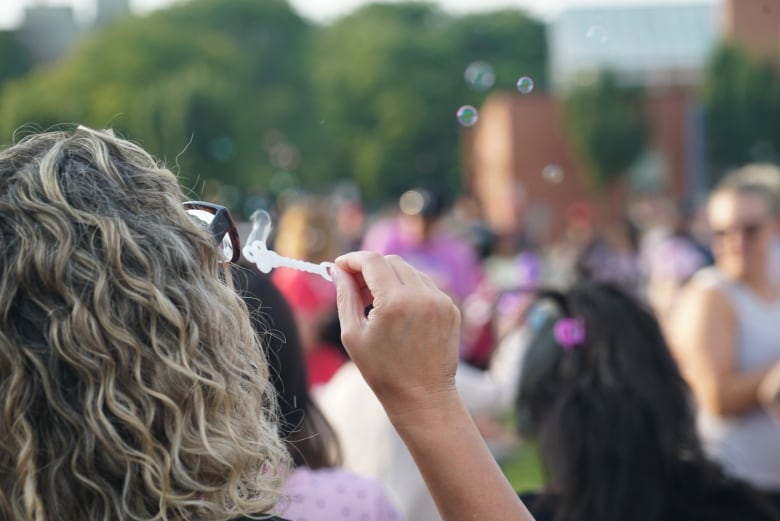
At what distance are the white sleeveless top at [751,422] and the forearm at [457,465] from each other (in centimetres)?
271

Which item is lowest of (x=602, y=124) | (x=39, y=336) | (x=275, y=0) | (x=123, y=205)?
(x=602, y=124)

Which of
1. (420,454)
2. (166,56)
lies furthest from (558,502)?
(166,56)

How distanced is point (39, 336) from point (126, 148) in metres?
0.29

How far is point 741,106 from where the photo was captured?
128 feet

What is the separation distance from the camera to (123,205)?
1.31 m

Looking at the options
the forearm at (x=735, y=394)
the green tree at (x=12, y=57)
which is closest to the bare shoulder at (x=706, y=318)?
the forearm at (x=735, y=394)

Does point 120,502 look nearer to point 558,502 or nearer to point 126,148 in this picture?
point 126,148

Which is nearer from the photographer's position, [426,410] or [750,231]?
[426,410]

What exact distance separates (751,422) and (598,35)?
4.93 ft

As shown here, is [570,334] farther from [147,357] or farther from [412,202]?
[412,202]

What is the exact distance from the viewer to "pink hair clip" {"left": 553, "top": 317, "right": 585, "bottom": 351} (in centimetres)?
288

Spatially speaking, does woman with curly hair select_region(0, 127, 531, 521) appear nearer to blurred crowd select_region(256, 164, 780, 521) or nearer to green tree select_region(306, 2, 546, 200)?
blurred crowd select_region(256, 164, 780, 521)

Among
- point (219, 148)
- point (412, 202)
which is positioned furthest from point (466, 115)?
point (219, 148)

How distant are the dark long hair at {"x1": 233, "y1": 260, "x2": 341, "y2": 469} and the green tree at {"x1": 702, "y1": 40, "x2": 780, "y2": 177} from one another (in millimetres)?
37131
